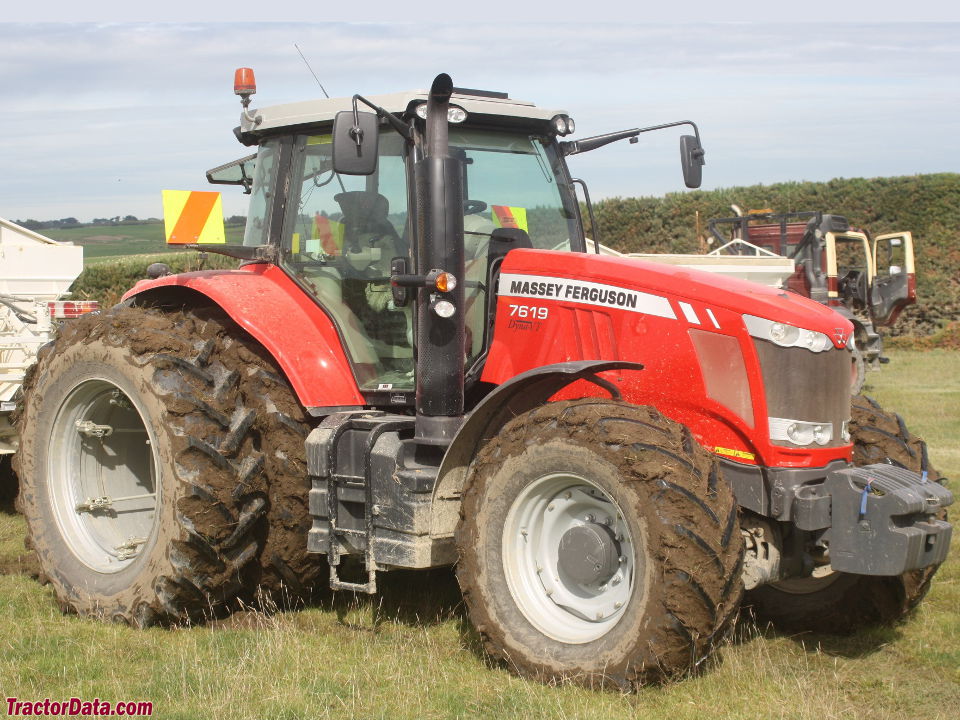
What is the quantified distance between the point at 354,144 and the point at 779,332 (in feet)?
5.88

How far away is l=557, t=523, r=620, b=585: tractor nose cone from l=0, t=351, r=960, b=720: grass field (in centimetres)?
44

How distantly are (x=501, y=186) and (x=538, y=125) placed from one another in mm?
394

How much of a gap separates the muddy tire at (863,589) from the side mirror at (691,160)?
4.31 feet

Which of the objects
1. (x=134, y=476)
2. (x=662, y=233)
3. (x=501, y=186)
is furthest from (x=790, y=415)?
(x=662, y=233)

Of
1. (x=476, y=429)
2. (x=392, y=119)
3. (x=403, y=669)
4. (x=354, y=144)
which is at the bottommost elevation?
(x=403, y=669)

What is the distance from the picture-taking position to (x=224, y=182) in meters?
6.48

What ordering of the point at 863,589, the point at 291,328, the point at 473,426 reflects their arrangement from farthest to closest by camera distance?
1. the point at 291,328
2. the point at 863,589
3. the point at 473,426

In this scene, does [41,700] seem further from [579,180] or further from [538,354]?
[579,180]

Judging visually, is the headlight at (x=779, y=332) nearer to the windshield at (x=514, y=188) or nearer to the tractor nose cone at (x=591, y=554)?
the tractor nose cone at (x=591, y=554)

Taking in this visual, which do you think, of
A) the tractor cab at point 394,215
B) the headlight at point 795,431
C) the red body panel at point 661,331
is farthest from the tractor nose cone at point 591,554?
the tractor cab at point 394,215

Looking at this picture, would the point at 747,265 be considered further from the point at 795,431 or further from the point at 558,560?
the point at 558,560

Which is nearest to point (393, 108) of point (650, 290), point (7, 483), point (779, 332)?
point (650, 290)

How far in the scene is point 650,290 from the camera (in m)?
4.57

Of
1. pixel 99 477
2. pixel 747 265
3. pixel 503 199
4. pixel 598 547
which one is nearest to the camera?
pixel 598 547
